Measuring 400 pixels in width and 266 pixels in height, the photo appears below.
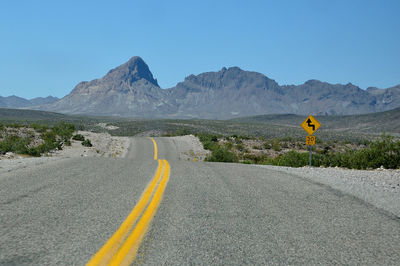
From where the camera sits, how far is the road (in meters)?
3.84

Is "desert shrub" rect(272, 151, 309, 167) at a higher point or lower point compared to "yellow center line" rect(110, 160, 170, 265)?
lower

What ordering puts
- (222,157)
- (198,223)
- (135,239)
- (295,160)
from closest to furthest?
(135,239) → (198,223) → (295,160) → (222,157)

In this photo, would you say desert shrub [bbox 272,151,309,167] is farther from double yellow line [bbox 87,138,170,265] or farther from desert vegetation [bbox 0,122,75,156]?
desert vegetation [bbox 0,122,75,156]

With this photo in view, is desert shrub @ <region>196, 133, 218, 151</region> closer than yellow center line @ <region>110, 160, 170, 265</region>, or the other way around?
yellow center line @ <region>110, 160, 170, 265</region>

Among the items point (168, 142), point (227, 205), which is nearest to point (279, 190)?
point (227, 205)

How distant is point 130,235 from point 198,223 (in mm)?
1024

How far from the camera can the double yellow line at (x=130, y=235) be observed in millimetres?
3635

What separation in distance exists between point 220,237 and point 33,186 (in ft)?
14.8

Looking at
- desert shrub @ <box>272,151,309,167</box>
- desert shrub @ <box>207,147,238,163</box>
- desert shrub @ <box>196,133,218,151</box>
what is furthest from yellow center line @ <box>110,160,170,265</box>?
desert shrub @ <box>196,133,218,151</box>

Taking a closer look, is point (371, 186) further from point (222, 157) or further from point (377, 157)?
point (222, 157)

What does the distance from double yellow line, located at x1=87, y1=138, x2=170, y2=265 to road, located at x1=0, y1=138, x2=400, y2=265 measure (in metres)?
0.05

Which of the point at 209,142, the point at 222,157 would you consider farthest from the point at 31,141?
the point at 209,142

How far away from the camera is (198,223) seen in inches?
197

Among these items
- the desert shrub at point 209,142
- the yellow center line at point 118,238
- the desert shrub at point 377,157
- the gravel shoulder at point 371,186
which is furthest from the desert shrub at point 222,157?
the yellow center line at point 118,238
